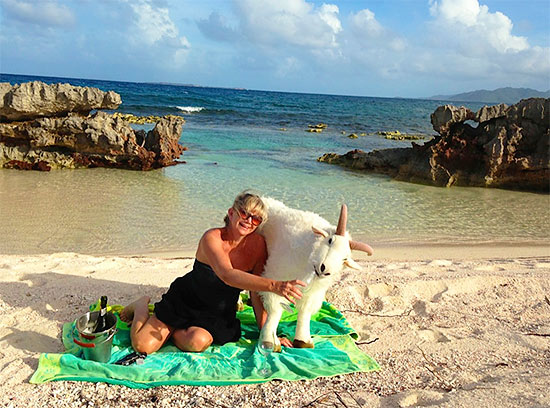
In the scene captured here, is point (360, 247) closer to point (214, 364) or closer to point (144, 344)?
point (214, 364)

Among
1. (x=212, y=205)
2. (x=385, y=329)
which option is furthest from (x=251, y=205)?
(x=212, y=205)

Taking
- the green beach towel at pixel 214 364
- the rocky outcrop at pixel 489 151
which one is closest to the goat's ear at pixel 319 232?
the green beach towel at pixel 214 364

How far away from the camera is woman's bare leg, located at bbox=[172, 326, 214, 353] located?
4234 mm

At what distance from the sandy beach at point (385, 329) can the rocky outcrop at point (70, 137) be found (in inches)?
313

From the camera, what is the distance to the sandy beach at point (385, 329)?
139 inches

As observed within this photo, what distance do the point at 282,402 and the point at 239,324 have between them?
1232mm

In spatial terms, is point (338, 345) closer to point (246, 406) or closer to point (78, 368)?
point (246, 406)

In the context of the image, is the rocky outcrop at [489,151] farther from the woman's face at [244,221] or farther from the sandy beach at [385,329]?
the woman's face at [244,221]

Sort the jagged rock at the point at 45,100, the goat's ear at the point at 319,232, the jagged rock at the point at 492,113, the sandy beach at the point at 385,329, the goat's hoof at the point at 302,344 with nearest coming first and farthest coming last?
the sandy beach at the point at 385,329 < the goat's ear at the point at 319,232 < the goat's hoof at the point at 302,344 < the jagged rock at the point at 45,100 < the jagged rock at the point at 492,113

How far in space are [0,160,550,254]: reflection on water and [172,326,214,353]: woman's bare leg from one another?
4.37 metres

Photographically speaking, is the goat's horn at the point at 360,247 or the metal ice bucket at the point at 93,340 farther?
the metal ice bucket at the point at 93,340

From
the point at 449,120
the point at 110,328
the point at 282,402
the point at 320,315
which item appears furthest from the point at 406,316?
the point at 449,120

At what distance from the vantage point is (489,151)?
49.0 ft

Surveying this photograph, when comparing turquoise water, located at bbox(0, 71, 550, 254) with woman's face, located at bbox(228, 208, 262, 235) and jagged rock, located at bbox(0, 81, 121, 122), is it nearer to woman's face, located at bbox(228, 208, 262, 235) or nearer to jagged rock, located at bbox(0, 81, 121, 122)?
jagged rock, located at bbox(0, 81, 121, 122)
